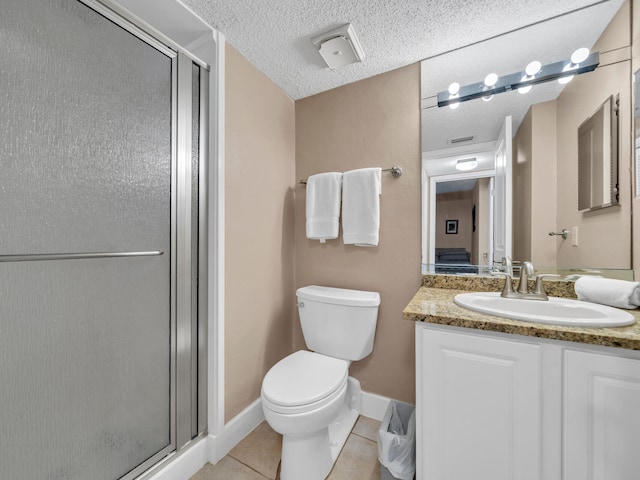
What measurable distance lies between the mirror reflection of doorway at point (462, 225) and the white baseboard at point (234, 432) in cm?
134

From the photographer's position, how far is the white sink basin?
83cm

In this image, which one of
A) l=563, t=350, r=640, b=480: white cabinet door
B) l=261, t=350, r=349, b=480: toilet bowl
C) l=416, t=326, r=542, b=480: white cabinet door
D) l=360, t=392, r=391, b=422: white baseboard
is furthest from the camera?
l=360, t=392, r=391, b=422: white baseboard

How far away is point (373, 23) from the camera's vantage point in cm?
122

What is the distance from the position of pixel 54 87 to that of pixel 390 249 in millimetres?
1578

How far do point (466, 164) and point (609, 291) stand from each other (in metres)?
0.82

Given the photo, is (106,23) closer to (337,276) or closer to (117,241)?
(117,241)

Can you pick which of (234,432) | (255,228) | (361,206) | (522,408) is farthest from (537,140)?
(234,432)

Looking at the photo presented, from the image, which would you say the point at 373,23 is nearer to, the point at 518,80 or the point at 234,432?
the point at 518,80

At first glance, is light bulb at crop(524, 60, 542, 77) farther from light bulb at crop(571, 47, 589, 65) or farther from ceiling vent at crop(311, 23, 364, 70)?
ceiling vent at crop(311, 23, 364, 70)

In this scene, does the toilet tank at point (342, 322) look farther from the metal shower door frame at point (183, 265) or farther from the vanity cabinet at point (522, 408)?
the metal shower door frame at point (183, 265)

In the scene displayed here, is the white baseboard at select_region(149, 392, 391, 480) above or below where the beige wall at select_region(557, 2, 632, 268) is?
below

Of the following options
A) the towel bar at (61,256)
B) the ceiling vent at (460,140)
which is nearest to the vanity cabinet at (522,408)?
the ceiling vent at (460,140)

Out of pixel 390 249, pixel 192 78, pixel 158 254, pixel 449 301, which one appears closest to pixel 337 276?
pixel 390 249

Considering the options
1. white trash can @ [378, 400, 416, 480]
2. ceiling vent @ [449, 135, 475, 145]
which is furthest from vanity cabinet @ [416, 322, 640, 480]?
ceiling vent @ [449, 135, 475, 145]
